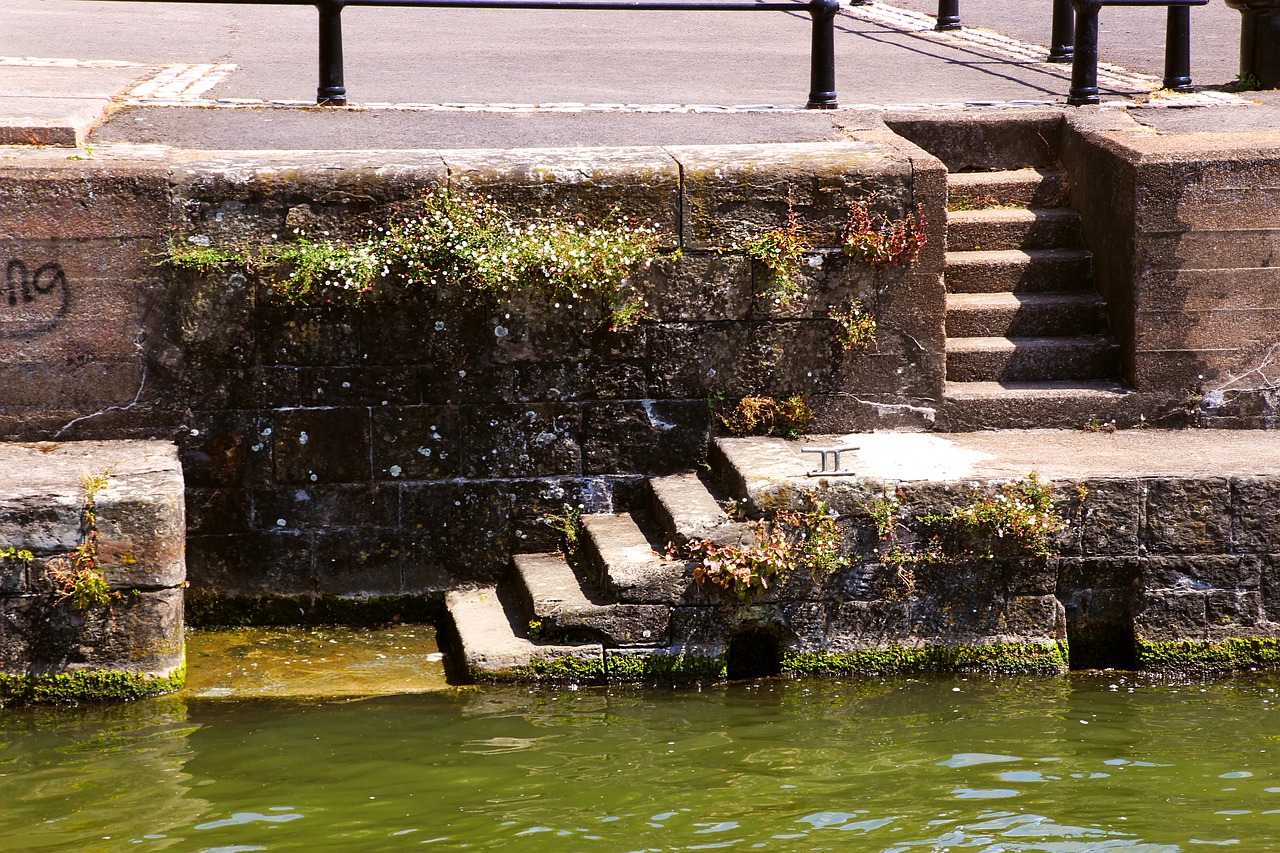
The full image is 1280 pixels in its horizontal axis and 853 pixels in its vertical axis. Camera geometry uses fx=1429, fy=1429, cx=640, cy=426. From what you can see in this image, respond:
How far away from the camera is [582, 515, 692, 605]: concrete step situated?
6328mm

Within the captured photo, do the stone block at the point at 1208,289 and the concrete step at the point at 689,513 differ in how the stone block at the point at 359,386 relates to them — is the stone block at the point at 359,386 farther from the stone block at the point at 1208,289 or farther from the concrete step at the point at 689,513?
the stone block at the point at 1208,289

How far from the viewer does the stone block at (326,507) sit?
22.9 feet

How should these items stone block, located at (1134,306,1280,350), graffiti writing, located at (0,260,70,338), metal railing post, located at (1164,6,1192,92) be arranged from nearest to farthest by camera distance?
graffiti writing, located at (0,260,70,338), stone block, located at (1134,306,1280,350), metal railing post, located at (1164,6,1192,92)

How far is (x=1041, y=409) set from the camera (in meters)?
7.40

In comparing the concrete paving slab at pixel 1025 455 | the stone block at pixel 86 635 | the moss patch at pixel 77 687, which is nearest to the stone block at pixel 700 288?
the concrete paving slab at pixel 1025 455

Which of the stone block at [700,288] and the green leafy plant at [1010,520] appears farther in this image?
the stone block at [700,288]

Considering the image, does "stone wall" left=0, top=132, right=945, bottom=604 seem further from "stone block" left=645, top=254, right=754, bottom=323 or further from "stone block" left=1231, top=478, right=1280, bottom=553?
"stone block" left=1231, top=478, right=1280, bottom=553

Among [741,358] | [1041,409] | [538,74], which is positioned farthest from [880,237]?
[538,74]

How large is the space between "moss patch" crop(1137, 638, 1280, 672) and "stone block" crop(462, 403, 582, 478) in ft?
9.51

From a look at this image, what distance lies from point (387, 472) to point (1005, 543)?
9.72 ft

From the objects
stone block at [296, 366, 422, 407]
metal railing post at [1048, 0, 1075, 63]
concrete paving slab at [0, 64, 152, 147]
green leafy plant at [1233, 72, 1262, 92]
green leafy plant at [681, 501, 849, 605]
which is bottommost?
green leafy plant at [681, 501, 849, 605]

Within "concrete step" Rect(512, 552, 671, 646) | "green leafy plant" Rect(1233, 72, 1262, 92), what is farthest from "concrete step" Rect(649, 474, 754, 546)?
"green leafy plant" Rect(1233, 72, 1262, 92)

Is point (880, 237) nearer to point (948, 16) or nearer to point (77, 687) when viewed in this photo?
point (77, 687)

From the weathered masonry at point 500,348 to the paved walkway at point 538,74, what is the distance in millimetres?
818
